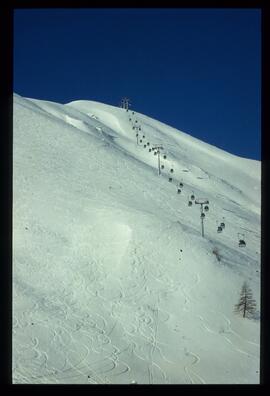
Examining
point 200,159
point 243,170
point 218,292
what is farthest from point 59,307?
point 243,170

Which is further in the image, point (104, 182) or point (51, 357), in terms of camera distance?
point (104, 182)

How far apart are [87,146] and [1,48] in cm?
4726

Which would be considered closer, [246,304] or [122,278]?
[246,304]

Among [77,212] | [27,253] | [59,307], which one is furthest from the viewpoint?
[77,212]

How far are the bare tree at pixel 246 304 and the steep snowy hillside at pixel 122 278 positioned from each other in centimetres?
33

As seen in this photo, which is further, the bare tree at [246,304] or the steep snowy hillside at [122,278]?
the bare tree at [246,304]

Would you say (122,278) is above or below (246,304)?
above

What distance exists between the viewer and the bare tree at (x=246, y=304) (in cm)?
1739

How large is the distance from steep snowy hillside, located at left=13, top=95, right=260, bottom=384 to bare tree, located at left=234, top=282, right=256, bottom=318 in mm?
329

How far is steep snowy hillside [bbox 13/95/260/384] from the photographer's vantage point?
12.6 meters

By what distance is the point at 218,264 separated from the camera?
22.1 metres

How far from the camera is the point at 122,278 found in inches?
807

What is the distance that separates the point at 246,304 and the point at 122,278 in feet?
18.9
